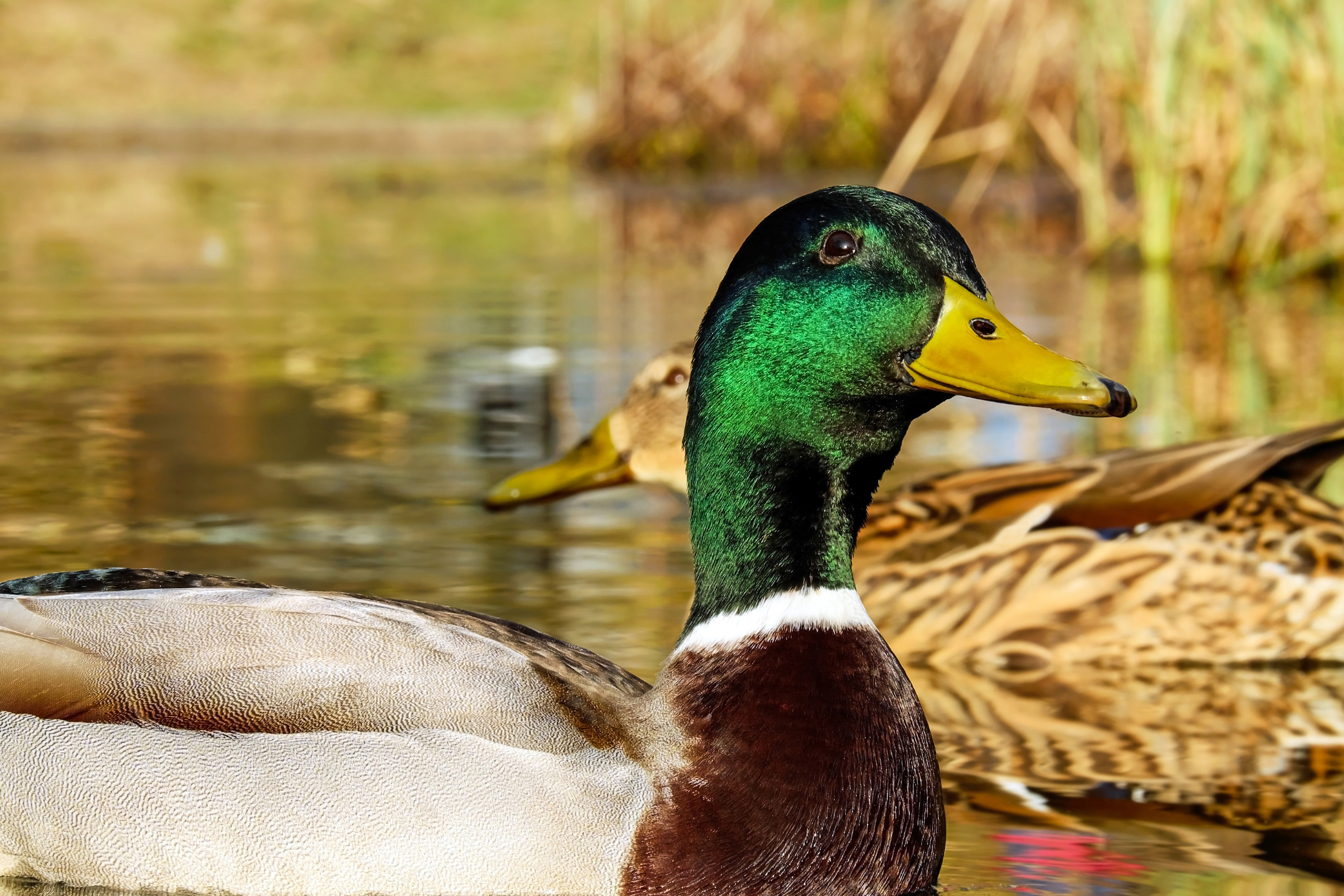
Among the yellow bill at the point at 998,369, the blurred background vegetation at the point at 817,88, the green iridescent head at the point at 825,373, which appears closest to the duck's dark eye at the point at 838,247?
the green iridescent head at the point at 825,373

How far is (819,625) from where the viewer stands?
4.01m

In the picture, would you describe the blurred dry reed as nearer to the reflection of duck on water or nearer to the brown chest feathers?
the reflection of duck on water

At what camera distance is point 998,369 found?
3.89 metres

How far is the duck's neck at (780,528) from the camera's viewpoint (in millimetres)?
4051

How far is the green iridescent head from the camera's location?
3.94 metres

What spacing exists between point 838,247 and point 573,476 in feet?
7.96

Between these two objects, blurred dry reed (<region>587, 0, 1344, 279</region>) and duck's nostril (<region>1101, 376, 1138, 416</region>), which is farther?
blurred dry reed (<region>587, 0, 1344, 279</region>)

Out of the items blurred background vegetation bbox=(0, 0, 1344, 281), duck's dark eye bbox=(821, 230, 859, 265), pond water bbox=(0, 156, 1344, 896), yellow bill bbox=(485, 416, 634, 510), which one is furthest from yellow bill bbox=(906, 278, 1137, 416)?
blurred background vegetation bbox=(0, 0, 1344, 281)

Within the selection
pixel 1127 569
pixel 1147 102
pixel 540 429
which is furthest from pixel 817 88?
pixel 1127 569

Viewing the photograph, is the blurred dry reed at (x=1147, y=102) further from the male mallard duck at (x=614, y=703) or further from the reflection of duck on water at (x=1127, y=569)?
the male mallard duck at (x=614, y=703)

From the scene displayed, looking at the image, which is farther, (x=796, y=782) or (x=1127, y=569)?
(x=1127, y=569)

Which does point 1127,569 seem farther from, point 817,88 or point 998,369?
point 817,88

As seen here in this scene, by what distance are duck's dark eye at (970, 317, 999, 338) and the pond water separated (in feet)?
3.17

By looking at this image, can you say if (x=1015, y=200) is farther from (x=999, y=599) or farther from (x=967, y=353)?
(x=967, y=353)
